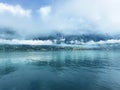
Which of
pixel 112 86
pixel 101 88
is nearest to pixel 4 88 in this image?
pixel 101 88

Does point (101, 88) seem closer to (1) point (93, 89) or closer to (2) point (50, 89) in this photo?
(1) point (93, 89)

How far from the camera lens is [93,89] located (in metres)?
33.8

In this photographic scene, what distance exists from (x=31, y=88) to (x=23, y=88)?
81.3 inches

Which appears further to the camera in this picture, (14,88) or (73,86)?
(73,86)

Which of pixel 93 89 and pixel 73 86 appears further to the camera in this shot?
pixel 73 86

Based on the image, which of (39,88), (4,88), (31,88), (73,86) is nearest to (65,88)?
(73,86)

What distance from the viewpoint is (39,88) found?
3459 cm

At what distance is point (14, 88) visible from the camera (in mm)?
34188

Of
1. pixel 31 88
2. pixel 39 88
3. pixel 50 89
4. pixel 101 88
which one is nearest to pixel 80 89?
pixel 101 88

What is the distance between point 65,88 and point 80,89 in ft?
13.0

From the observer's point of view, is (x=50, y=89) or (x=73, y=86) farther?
(x=73, y=86)

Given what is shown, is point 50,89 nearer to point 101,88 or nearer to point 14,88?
point 14,88

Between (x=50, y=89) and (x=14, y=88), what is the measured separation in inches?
374

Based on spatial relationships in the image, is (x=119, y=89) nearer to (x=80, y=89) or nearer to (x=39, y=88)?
(x=80, y=89)
